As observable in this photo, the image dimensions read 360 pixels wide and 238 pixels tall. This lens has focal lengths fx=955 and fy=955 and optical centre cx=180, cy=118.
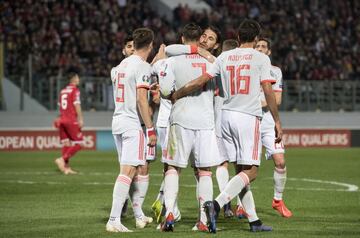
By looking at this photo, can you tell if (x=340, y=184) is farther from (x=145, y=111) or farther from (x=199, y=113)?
(x=145, y=111)

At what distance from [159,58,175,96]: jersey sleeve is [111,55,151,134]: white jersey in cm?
22

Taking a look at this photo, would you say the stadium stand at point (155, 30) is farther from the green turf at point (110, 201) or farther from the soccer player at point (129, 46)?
the soccer player at point (129, 46)

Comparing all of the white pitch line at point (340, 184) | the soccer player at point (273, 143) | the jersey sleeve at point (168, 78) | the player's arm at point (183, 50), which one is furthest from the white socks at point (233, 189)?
the white pitch line at point (340, 184)

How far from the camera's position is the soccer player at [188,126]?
38.0 ft

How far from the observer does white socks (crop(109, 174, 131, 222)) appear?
11.6m

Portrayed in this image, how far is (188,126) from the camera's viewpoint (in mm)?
11594

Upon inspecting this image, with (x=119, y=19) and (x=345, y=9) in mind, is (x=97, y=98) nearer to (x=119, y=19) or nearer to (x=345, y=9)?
(x=119, y=19)

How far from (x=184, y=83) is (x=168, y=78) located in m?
0.21

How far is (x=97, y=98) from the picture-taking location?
106ft

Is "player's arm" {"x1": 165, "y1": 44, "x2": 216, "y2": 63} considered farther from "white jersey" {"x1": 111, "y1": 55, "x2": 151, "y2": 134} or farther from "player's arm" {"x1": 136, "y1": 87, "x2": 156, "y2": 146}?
"player's arm" {"x1": 136, "y1": 87, "x2": 156, "y2": 146}

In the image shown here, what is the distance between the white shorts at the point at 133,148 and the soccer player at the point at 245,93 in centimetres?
70

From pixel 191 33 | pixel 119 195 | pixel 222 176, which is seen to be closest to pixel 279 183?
pixel 222 176

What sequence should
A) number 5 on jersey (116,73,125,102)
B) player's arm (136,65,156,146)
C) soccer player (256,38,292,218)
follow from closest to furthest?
1. player's arm (136,65,156,146)
2. number 5 on jersey (116,73,125,102)
3. soccer player (256,38,292,218)

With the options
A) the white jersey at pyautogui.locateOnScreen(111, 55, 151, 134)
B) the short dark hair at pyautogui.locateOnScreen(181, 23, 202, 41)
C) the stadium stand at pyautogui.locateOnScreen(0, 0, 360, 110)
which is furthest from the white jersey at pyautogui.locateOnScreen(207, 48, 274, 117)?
the stadium stand at pyautogui.locateOnScreen(0, 0, 360, 110)
